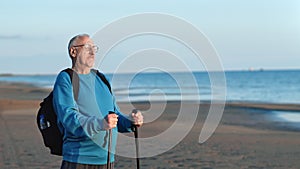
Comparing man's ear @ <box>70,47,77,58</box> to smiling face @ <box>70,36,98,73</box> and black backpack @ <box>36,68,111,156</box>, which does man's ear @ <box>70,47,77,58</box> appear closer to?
smiling face @ <box>70,36,98,73</box>

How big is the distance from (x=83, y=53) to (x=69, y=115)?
516 mm

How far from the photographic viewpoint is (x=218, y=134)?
18500 millimetres

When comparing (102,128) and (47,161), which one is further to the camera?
(47,161)

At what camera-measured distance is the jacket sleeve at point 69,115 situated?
446cm

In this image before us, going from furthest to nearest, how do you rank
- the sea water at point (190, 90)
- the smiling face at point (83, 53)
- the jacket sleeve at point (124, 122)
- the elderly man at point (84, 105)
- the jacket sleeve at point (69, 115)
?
the sea water at point (190, 90) < the jacket sleeve at point (124, 122) < the smiling face at point (83, 53) < the elderly man at point (84, 105) < the jacket sleeve at point (69, 115)

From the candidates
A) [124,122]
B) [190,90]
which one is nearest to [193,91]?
[190,90]

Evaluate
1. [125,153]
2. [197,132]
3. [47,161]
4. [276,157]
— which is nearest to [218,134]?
[197,132]

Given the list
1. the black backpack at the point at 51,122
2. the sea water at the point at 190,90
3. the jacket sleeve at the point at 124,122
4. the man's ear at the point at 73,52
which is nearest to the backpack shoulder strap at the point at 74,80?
the black backpack at the point at 51,122

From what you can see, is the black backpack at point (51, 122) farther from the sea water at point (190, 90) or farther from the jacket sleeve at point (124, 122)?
the sea water at point (190, 90)

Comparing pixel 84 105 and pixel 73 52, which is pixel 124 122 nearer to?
pixel 84 105

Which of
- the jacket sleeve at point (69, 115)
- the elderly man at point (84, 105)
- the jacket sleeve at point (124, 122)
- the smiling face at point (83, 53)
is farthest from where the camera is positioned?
the jacket sleeve at point (124, 122)

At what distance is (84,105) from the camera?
4672mm

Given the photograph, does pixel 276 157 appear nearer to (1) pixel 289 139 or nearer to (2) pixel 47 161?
(1) pixel 289 139

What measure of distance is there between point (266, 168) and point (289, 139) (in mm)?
5498
